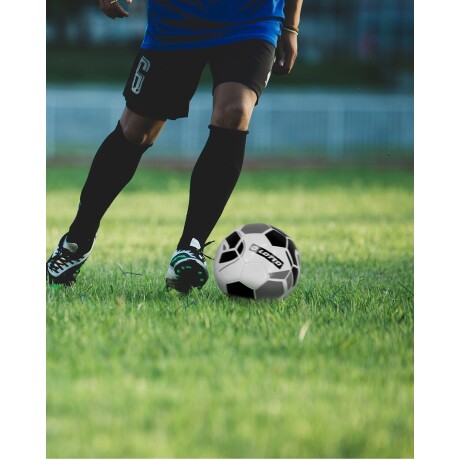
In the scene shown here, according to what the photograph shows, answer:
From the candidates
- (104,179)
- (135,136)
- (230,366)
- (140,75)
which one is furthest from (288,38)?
(230,366)

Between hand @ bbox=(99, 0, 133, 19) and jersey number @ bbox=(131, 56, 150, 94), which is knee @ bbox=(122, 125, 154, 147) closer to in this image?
jersey number @ bbox=(131, 56, 150, 94)

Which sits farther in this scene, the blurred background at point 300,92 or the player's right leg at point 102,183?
the blurred background at point 300,92

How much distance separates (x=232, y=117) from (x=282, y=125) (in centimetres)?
1664

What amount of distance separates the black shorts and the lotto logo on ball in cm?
61

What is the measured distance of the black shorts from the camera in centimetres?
348

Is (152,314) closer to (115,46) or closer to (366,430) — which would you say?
(366,430)

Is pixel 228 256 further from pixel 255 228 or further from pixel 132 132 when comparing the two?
pixel 132 132

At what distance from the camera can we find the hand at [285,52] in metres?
3.85

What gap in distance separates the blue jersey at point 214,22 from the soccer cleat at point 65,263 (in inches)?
35.5

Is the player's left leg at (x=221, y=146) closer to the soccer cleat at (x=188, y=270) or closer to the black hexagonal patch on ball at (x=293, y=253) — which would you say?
the soccer cleat at (x=188, y=270)

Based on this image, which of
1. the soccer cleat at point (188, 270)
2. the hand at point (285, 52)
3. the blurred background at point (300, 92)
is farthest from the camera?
the blurred background at point (300, 92)

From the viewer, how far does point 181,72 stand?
11.8 feet

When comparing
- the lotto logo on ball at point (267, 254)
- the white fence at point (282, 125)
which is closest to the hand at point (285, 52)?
the lotto logo on ball at point (267, 254)
